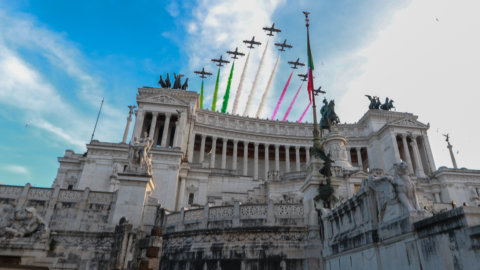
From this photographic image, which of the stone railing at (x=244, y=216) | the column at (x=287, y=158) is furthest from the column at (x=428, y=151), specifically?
the stone railing at (x=244, y=216)

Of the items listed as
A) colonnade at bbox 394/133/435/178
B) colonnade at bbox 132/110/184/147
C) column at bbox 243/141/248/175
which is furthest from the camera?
column at bbox 243/141/248/175

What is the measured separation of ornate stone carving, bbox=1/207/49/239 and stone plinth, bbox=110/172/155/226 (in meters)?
3.81

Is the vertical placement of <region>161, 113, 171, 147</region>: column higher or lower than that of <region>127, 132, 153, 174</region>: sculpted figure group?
higher

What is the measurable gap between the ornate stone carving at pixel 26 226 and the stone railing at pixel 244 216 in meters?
7.79

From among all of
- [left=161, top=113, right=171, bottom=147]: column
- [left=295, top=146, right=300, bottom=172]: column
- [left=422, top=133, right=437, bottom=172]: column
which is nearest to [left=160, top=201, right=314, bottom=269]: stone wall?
[left=161, top=113, right=171, bottom=147]: column

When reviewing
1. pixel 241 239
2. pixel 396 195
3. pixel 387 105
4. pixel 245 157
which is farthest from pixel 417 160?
pixel 396 195

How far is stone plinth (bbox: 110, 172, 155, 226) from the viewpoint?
18453 mm

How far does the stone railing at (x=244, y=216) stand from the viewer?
617 inches

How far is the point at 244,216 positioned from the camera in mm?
16109

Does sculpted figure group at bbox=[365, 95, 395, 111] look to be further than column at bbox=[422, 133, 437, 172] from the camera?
Yes

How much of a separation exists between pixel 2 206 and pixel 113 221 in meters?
7.66

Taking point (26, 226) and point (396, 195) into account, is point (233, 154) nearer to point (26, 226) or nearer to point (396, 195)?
point (26, 226)

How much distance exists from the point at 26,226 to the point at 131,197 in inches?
231

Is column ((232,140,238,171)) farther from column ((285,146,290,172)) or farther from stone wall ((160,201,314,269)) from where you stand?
stone wall ((160,201,314,269))
